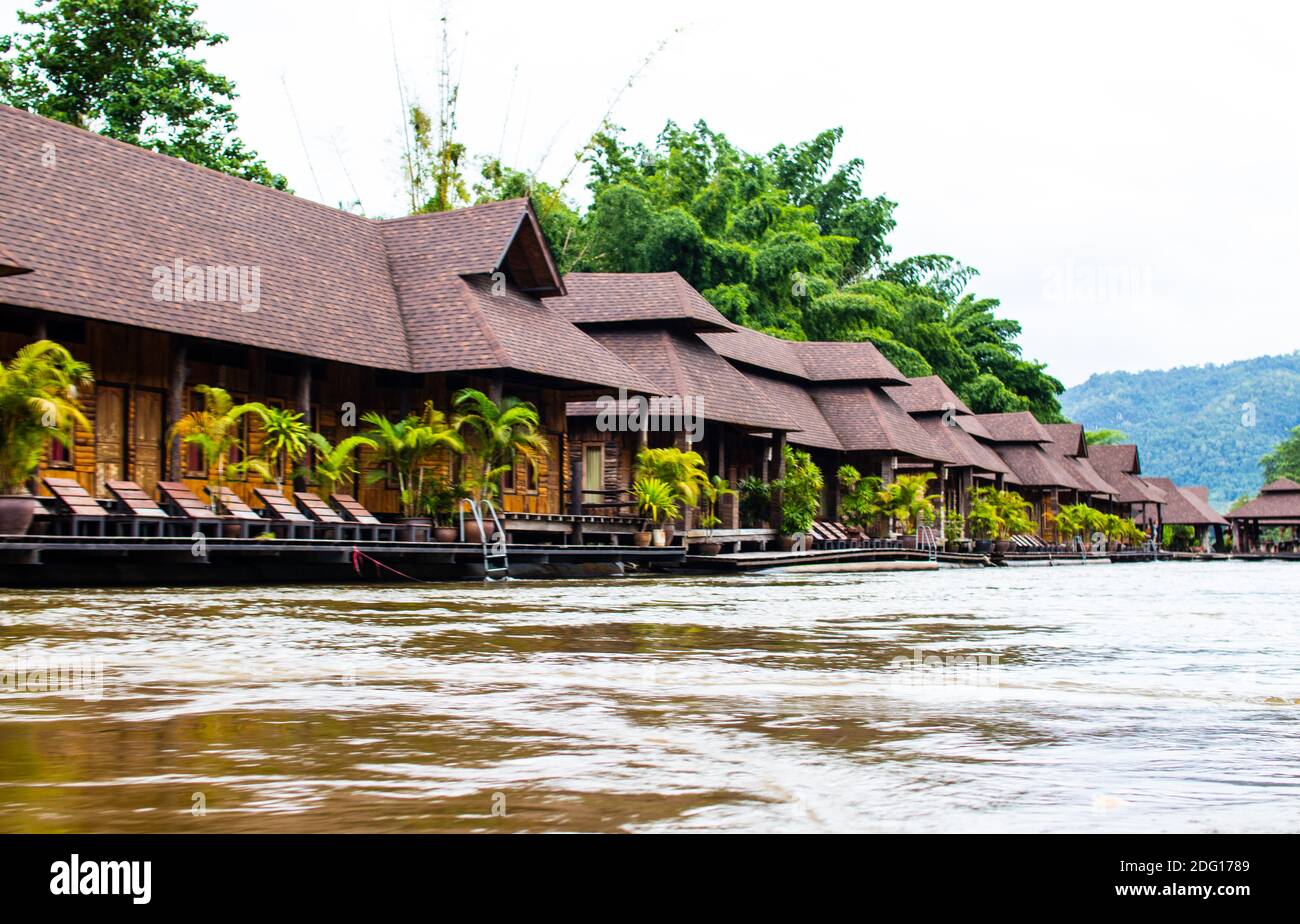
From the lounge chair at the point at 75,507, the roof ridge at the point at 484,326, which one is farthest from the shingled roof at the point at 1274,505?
the lounge chair at the point at 75,507

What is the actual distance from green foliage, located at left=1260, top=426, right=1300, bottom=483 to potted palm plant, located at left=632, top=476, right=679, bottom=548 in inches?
4593

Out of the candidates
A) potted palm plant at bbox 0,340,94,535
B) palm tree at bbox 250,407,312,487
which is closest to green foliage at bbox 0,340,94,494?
potted palm plant at bbox 0,340,94,535

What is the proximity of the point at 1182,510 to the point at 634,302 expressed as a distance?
77.7 m

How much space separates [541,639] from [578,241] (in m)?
50.8

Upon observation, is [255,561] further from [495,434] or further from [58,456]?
[495,434]

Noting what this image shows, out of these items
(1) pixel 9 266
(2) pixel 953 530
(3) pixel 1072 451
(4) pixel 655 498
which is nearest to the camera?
(1) pixel 9 266

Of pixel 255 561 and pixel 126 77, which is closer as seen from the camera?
pixel 255 561

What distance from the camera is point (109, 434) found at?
22203 millimetres

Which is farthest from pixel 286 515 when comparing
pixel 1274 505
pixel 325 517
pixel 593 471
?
pixel 1274 505

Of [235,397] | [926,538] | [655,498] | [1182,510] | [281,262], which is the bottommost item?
[926,538]

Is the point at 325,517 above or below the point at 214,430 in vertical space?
below

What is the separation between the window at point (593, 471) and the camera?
1350 inches

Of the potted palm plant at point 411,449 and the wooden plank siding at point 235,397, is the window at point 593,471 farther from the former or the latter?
the potted palm plant at point 411,449
